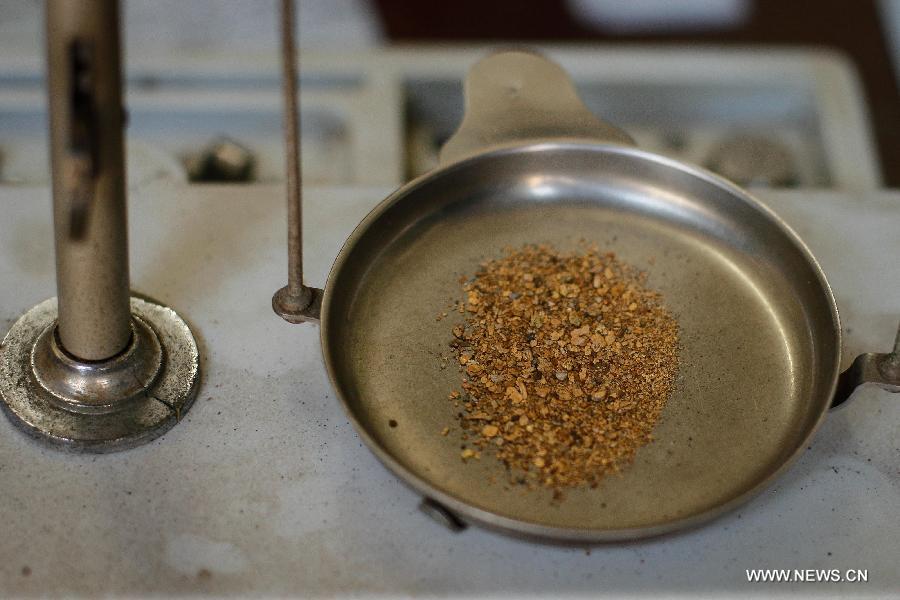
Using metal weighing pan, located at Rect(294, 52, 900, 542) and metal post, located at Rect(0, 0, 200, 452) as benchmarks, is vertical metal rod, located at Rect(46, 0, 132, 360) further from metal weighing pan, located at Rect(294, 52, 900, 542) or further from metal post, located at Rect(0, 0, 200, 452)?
metal weighing pan, located at Rect(294, 52, 900, 542)

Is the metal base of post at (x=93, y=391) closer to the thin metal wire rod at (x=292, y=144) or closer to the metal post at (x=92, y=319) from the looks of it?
the metal post at (x=92, y=319)

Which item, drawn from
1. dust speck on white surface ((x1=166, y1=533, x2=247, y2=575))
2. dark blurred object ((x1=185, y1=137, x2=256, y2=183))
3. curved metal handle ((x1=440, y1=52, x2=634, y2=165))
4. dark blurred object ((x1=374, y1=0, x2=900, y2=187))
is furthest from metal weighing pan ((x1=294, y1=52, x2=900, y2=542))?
dark blurred object ((x1=374, y1=0, x2=900, y2=187))

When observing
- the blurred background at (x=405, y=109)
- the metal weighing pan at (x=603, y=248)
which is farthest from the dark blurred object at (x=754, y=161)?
the metal weighing pan at (x=603, y=248)

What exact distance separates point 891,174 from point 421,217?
0.83 metres

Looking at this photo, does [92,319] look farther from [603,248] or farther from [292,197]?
[603,248]

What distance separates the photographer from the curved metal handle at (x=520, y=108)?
0.69m

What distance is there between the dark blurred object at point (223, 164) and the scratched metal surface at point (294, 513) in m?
0.18

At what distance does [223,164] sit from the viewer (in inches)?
32.1

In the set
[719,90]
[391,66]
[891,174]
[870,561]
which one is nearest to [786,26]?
[891,174]

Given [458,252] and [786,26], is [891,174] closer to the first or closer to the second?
[786,26]

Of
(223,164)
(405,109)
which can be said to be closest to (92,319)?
(223,164)

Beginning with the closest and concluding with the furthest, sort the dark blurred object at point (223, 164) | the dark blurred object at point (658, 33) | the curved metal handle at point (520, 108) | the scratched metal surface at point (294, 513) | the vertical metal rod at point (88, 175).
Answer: the vertical metal rod at point (88, 175), the scratched metal surface at point (294, 513), the curved metal handle at point (520, 108), the dark blurred object at point (223, 164), the dark blurred object at point (658, 33)

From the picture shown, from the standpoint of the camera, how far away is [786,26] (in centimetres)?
141

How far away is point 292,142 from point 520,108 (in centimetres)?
24
